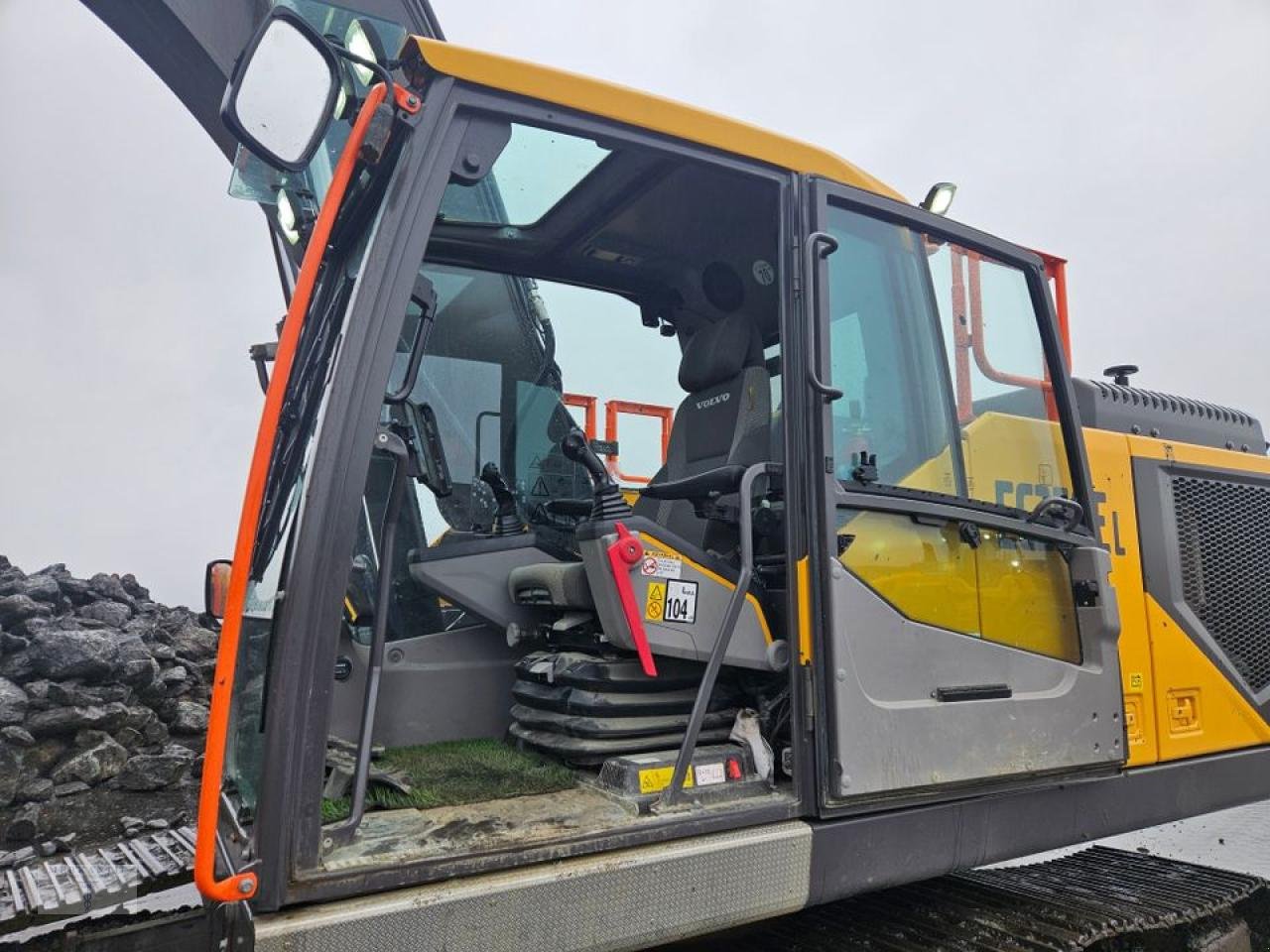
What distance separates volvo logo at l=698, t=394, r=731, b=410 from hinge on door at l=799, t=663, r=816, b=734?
1.20 m

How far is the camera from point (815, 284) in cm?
215

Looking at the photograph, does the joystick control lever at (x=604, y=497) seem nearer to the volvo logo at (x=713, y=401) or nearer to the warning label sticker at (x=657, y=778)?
the warning label sticker at (x=657, y=778)

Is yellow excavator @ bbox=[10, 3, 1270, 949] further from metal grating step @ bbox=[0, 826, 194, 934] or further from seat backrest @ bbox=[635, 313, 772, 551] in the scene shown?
metal grating step @ bbox=[0, 826, 194, 934]

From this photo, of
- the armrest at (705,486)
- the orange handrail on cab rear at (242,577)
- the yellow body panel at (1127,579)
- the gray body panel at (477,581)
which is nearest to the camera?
the orange handrail on cab rear at (242,577)

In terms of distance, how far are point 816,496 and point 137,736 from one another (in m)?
4.11

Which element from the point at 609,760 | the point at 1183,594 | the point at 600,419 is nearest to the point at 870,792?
the point at 609,760

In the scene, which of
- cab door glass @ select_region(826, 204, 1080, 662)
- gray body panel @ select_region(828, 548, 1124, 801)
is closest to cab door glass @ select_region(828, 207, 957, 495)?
cab door glass @ select_region(826, 204, 1080, 662)

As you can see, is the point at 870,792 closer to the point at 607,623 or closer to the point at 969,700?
the point at 969,700

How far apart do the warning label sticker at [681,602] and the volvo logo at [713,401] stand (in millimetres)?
993

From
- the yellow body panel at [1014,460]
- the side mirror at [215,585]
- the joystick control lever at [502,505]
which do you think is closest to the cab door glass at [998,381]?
the yellow body panel at [1014,460]

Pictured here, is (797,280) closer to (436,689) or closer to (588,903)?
(588,903)

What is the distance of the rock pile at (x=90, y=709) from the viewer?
12.9ft

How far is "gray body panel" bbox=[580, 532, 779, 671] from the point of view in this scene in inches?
83.5

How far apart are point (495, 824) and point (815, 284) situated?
1365 millimetres
